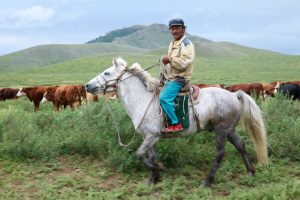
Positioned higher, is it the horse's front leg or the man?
the man

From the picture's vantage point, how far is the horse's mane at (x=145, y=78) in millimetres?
7574

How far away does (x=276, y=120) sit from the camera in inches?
412

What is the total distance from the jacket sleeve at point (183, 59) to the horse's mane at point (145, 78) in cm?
61

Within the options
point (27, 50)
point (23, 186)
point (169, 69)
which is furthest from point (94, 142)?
point (27, 50)

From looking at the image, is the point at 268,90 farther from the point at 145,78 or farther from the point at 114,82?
the point at 114,82

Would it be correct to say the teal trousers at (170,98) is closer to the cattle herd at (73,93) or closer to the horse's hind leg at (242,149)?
the horse's hind leg at (242,149)

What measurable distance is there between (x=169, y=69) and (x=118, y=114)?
2.28 metres

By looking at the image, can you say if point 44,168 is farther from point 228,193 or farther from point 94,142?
point 228,193

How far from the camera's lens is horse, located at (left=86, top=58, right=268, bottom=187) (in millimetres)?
7301

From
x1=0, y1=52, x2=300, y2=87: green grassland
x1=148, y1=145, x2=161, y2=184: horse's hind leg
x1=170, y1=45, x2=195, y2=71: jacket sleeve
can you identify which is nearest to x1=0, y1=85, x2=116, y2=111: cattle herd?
x1=148, y1=145, x2=161, y2=184: horse's hind leg

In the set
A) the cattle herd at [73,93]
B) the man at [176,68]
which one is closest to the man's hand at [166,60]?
the man at [176,68]

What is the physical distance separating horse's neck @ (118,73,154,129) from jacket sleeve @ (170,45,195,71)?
793mm

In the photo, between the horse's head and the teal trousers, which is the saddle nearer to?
the teal trousers

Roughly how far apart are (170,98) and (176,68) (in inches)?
20.6
